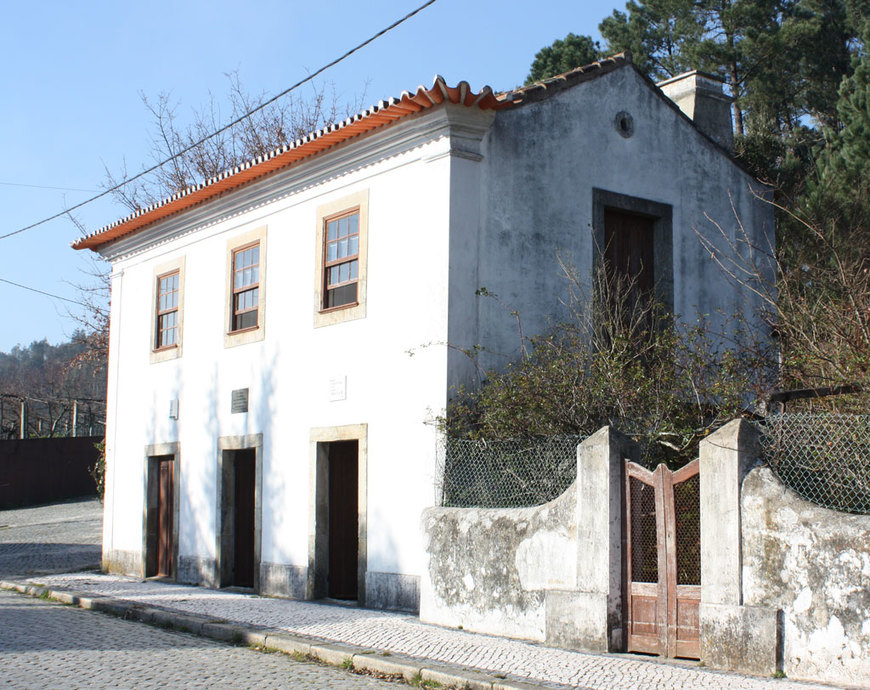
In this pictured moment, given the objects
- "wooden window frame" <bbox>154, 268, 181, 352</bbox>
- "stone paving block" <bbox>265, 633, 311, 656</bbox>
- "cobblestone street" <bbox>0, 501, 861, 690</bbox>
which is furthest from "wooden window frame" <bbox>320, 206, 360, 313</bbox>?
"stone paving block" <bbox>265, 633, 311, 656</bbox>

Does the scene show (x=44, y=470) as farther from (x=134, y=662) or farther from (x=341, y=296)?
(x=134, y=662)

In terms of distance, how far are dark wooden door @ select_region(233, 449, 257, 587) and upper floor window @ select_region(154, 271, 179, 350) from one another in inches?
104

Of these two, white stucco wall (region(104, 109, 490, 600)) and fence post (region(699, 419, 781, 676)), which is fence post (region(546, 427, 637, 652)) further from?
white stucco wall (region(104, 109, 490, 600))

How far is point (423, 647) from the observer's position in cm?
919

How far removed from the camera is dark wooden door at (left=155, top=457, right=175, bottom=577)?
1706cm

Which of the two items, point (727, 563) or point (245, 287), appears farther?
point (245, 287)

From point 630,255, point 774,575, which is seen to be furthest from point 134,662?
point 630,255

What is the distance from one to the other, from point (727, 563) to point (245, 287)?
9.09 m

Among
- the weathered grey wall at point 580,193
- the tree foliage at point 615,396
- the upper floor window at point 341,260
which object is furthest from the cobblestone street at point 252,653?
the upper floor window at point 341,260

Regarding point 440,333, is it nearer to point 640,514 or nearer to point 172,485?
point 640,514

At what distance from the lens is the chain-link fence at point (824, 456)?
25.8ft

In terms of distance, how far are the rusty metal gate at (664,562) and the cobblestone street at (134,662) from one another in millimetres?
2221

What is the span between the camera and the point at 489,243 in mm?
12227

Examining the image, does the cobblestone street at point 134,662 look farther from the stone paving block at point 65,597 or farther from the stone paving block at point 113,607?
the stone paving block at point 65,597
